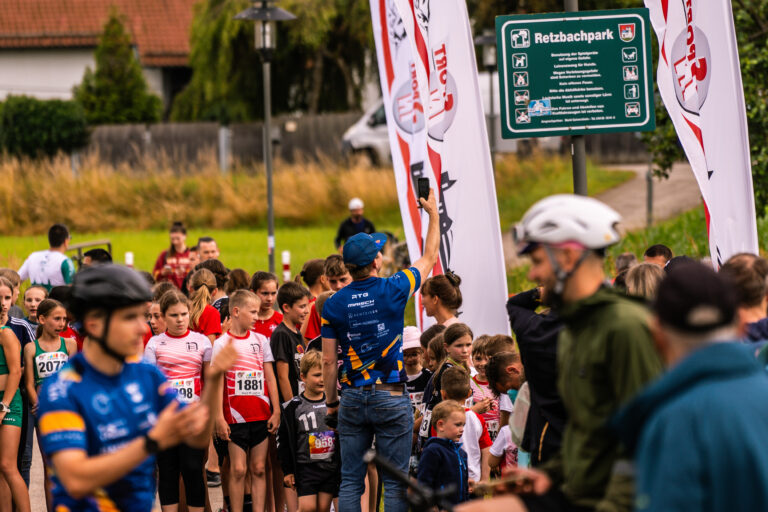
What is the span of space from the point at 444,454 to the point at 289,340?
83.8 inches

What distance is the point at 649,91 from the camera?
775 centimetres

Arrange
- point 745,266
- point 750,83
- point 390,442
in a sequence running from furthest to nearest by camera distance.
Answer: point 750,83
point 390,442
point 745,266

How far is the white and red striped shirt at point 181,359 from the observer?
7730mm

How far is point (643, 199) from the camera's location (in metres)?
29.3

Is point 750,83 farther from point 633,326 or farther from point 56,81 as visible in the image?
point 56,81

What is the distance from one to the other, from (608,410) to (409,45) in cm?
647

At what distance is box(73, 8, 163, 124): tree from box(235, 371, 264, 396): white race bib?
1536 inches

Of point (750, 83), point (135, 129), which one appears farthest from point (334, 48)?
point (750, 83)

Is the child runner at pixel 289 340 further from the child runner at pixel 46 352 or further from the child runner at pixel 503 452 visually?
the child runner at pixel 503 452

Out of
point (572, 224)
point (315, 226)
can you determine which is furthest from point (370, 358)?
point (315, 226)

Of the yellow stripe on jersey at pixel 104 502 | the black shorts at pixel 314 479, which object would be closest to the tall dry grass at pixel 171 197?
the black shorts at pixel 314 479

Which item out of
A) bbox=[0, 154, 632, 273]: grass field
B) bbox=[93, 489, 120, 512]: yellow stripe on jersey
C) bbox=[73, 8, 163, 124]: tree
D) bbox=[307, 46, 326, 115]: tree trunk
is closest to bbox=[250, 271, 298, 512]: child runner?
bbox=[93, 489, 120, 512]: yellow stripe on jersey

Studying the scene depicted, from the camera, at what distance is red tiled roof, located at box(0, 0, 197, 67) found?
52844 millimetres

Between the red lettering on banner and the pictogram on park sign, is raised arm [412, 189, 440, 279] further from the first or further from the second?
the red lettering on banner
